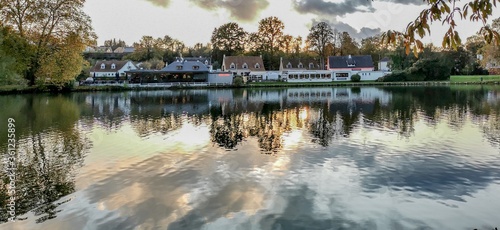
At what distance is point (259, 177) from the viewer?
10.7 m

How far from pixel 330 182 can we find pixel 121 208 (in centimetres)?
549

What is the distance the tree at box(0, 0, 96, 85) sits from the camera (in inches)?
1789

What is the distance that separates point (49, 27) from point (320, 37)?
60.4m

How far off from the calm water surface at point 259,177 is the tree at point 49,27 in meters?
31.4

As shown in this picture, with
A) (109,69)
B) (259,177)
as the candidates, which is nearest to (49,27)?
(109,69)

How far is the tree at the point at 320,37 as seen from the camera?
87.4 meters

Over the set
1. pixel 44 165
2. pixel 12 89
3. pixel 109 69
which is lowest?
pixel 44 165

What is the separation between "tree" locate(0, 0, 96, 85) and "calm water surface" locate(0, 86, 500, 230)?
31.4 meters

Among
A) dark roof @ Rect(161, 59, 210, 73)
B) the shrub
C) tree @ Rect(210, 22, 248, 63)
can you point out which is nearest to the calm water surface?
dark roof @ Rect(161, 59, 210, 73)

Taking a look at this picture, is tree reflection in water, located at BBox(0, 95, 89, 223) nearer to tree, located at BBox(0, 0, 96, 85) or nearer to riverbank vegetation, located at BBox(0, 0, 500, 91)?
riverbank vegetation, located at BBox(0, 0, 500, 91)

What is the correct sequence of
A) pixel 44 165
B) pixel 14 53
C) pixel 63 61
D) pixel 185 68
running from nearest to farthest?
pixel 44 165 → pixel 14 53 → pixel 63 61 → pixel 185 68

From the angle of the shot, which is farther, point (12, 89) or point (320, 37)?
point (320, 37)

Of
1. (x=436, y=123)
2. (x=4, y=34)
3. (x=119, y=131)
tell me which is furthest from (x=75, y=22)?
(x=436, y=123)

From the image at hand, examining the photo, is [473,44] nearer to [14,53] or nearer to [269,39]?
[269,39]
